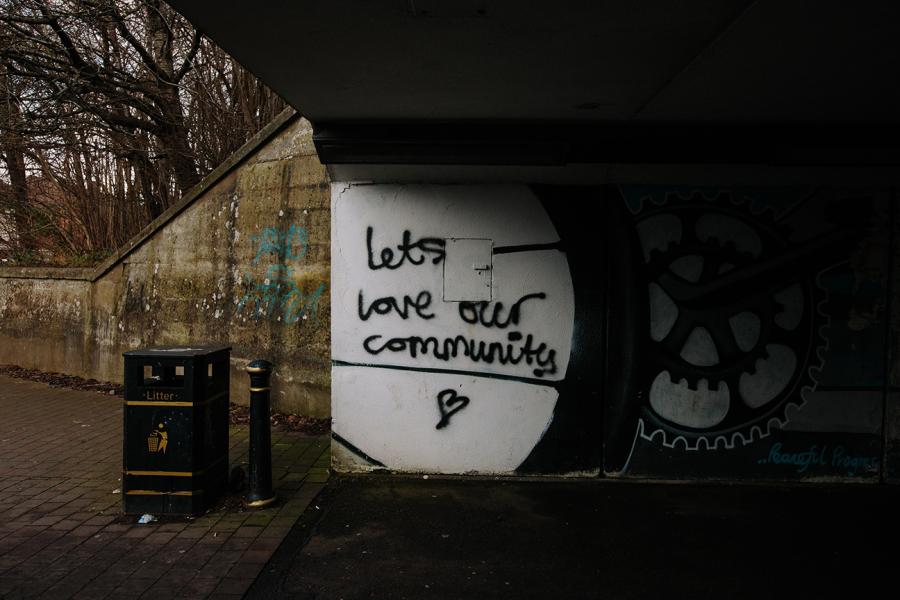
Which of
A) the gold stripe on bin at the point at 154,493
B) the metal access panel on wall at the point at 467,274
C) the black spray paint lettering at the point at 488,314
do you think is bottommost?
the gold stripe on bin at the point at 154,493

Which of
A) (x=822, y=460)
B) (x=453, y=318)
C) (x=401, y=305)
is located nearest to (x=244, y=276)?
(x=401, y=305)

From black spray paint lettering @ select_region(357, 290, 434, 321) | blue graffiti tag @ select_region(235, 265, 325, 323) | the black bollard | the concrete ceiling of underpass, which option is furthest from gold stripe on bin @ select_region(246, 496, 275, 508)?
blue graffiti tag @ select_region(235, 265, 325, 323)

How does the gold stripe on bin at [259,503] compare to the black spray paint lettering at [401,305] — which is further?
the black spray paint lettering at [401,305]

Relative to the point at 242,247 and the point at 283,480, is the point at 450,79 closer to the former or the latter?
the point at 283,480

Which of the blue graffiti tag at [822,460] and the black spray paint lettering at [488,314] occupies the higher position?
the black spray paint lettering at [488,314]

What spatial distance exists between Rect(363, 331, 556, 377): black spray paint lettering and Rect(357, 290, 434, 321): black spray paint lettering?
197 mm

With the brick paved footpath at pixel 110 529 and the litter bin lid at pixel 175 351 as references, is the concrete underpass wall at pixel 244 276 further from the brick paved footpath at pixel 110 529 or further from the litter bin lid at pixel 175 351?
the litter bin lid at pixel 175 351

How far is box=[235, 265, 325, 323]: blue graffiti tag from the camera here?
23.9 ft

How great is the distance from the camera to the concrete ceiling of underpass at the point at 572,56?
8.93ft

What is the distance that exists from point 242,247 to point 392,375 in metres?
3.46

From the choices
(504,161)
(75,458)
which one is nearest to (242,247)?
(75,458)

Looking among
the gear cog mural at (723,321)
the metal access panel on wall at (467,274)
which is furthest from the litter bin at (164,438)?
the gear cog mural at (723,321)

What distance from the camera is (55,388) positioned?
8.91 m

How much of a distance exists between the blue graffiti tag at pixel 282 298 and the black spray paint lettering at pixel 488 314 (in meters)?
2.59
